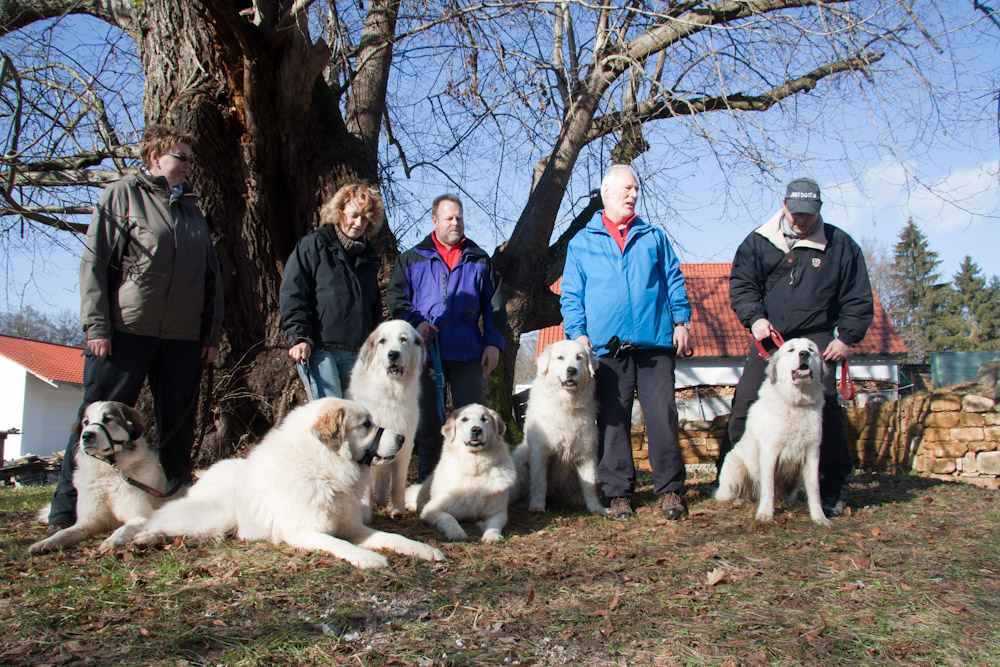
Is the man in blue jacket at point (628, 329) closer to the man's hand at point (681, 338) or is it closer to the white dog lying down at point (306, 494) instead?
the man's hand at point (681, 338)

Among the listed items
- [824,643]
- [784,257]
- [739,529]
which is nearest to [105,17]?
[784,257]

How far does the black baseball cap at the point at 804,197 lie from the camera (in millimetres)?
4836

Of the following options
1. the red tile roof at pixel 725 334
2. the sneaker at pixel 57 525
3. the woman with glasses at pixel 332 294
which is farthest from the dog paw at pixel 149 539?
the red tile roof at pixel 725 334

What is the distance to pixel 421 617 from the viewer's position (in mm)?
2607

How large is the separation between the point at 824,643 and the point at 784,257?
130 inches

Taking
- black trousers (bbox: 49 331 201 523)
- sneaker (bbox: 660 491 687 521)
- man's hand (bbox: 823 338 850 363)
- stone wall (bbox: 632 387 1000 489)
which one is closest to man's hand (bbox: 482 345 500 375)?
sneaker (bbox: 660 491 687 521)

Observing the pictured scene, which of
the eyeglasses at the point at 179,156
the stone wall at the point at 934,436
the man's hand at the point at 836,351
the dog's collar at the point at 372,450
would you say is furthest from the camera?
the stone wall at the point at 934,436

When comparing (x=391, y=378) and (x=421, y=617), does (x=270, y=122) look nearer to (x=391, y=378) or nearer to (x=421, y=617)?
(x=391, y=378)

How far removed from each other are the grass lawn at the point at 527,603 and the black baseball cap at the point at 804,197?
228cm

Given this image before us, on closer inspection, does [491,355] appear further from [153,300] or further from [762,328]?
[153,300]

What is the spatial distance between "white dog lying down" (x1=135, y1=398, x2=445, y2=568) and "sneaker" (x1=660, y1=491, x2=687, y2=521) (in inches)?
78.4

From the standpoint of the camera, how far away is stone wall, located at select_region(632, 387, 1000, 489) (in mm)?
7527

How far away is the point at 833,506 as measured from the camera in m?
4.96

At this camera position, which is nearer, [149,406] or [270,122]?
[149,406]
